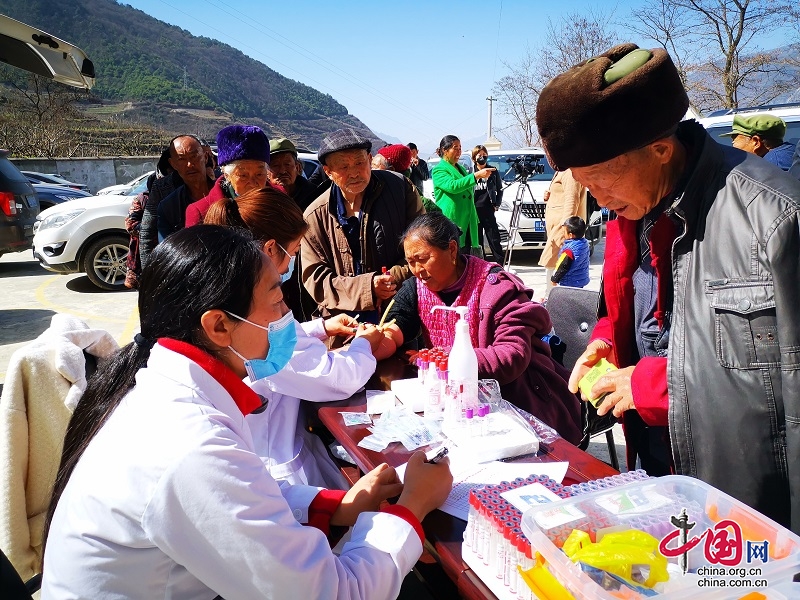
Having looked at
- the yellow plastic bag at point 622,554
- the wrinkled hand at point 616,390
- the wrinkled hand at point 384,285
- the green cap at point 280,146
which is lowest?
the yellow plastic bag at point 622,554

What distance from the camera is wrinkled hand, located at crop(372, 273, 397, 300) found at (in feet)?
9.46

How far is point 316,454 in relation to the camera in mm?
2256

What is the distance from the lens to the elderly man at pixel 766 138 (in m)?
4.69

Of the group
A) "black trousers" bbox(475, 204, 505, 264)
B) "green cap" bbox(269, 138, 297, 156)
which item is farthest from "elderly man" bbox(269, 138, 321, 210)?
"black trousers" bbox(475, 204, 505, 264)

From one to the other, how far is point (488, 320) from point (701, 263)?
3.76 feet

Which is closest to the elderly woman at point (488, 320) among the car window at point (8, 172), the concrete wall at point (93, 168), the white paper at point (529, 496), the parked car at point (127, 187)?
the white paper at point (529, 496)

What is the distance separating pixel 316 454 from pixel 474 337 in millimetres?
836

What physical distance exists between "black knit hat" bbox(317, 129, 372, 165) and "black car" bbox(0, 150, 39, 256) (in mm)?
5057

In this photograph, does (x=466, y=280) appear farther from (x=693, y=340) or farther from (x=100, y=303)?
(x=100, y=303)

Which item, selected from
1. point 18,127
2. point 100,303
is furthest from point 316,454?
point 18,127

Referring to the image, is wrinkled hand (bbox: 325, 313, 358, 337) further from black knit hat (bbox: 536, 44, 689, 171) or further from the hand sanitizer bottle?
black knit hat (bbox: 536, 44, 689, 171)

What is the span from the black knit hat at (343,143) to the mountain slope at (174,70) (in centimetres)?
5063

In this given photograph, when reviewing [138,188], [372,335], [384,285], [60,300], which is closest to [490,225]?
[384,285]

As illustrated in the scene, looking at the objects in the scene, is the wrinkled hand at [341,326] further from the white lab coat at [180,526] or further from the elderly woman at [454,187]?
the elderly woman at [454,187]
